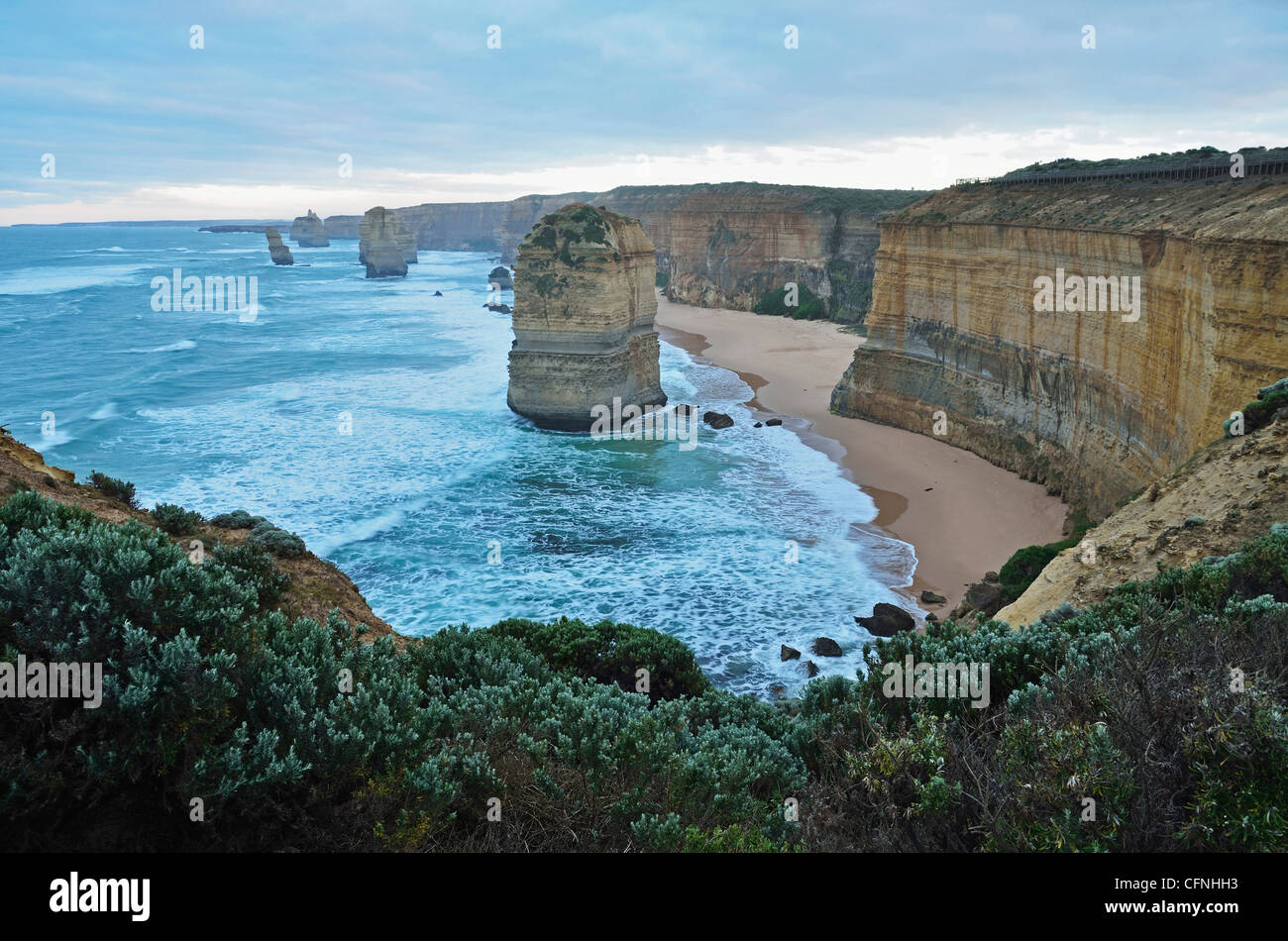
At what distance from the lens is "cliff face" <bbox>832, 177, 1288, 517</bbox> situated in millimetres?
16438

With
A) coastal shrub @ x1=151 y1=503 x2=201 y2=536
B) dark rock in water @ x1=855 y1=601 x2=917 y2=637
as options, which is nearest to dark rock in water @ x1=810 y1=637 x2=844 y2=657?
dark rock in water @ x1=855 y1=601 x2=917 y2=637

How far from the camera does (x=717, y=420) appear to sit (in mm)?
37781

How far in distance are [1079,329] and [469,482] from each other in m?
20.4

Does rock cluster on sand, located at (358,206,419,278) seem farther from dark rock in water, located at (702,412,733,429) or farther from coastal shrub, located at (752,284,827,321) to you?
dark rock in water, located at (702,412,733,429)

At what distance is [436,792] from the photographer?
18.3 feet

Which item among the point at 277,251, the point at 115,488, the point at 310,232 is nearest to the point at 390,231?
the point at 277,251

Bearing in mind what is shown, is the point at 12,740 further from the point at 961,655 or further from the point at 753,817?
the point at 961,655

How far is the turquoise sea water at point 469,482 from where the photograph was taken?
19.9 meters

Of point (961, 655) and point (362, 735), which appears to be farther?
point (961, 655)

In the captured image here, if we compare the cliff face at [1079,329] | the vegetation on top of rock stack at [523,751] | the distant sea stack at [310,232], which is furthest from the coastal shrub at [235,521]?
the distant sea stack at [310,232]

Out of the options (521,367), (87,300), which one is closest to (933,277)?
(521,367)

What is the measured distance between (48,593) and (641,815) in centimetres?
445

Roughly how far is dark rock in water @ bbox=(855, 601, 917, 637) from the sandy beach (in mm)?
1214

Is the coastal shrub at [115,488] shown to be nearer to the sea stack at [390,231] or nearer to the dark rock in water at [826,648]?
the dark rock in water at [826,648]
